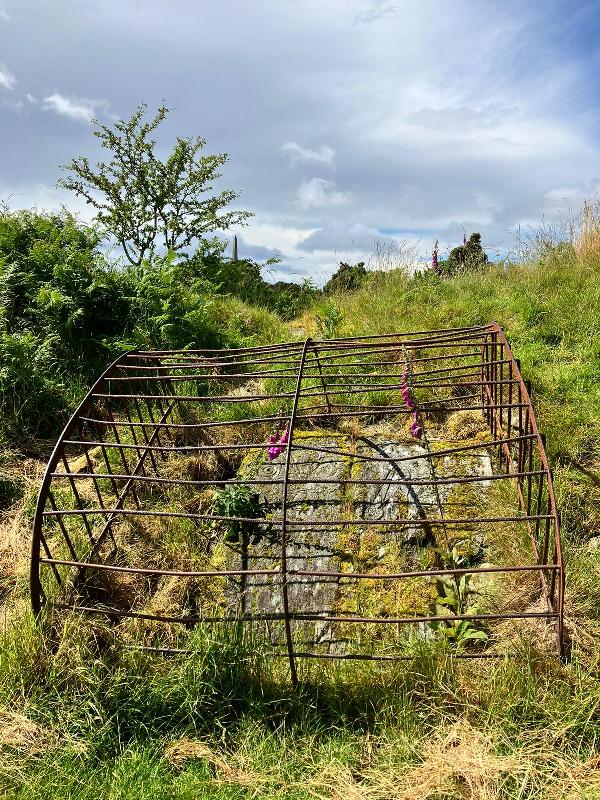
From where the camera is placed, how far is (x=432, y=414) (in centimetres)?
559

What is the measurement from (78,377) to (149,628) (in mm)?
3731

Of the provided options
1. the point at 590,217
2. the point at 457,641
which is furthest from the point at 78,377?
the point at 590,217

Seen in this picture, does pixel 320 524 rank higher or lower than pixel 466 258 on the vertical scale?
lower

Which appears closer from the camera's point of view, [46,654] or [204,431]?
[46,654]

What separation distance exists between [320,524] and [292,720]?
1.27 m

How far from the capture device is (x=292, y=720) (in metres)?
3.10

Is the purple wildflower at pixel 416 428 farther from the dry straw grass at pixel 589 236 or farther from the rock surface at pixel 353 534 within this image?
the dry straw grass at pixel 589 236

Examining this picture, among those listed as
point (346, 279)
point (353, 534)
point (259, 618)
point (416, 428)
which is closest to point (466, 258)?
point (346, 279)

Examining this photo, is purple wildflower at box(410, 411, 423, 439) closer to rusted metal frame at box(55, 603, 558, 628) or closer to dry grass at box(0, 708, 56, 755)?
rusted metal frame at box(55, 603, 558, 628)

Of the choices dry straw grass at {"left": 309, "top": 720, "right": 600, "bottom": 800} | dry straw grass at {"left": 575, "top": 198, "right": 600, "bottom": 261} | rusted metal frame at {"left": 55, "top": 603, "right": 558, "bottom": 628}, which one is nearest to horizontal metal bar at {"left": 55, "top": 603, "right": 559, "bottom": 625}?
rusted metal frame at {"left": 55, "top": 603, "right": 558, "bottom": 628}

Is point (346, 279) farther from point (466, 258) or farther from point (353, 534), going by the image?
point (353, 534)

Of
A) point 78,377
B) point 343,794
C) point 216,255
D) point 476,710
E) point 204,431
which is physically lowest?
point 343,794

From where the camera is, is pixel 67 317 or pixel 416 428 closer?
pixel 416 428

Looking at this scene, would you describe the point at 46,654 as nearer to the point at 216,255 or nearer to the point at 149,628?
the point at 149,628
